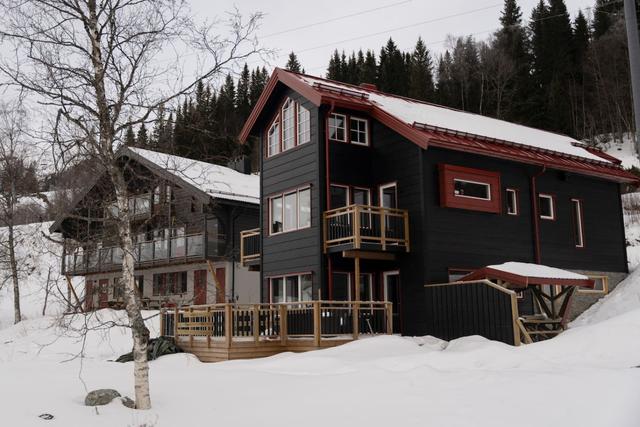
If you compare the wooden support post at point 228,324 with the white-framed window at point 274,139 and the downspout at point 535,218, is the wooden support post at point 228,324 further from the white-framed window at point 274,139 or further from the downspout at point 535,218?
the downspout at point 535,218

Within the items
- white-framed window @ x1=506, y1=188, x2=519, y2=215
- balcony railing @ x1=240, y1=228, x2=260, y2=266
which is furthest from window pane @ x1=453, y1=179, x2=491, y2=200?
balcony railing @ x1=240, y1=228, x2=260, y2=266

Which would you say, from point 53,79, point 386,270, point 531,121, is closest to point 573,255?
point 386,270

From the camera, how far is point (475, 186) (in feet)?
68.3

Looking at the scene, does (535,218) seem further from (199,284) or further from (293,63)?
(293,63)

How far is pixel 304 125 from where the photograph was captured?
21.5 m

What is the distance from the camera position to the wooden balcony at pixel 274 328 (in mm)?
17219

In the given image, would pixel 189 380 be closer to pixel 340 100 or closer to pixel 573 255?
pixel 340 100

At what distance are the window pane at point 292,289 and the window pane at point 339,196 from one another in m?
2.87

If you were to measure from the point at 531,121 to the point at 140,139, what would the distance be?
52.1 metres

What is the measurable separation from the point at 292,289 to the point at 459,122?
873cm

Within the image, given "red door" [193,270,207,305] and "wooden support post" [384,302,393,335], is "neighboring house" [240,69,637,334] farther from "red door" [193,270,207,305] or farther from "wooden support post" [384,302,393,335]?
"red door" [193,270,207,305]

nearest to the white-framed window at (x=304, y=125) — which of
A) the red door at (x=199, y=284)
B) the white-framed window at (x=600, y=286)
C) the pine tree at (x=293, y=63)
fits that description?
the red door at (x=199, y=284)

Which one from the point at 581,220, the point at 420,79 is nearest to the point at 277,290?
the point at 581,220

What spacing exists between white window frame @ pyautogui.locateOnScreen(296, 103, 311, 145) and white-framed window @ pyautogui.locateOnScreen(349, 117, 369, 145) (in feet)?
4.59
